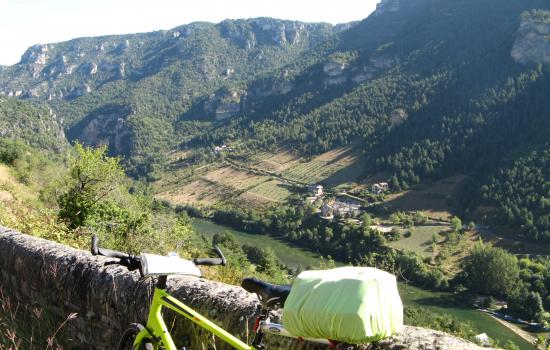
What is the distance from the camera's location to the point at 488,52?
11775cm

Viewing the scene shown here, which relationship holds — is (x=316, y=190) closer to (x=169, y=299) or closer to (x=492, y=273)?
(x=492, y=273)

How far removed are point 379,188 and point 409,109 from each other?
3993 cm

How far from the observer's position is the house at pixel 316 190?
83.4 metres

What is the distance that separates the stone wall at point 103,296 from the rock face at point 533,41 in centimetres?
12195

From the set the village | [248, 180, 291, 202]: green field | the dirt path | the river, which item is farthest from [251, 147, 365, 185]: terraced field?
the dirt path

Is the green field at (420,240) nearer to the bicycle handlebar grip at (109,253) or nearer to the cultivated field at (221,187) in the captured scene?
the cultivated field at (221,187)

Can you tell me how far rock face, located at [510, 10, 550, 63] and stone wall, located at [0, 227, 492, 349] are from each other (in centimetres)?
12195

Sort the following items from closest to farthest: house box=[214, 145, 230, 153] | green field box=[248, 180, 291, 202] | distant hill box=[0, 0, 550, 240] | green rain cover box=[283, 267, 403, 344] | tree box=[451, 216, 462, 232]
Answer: green rain cover box=[283, 267, 403, 344]
tree box=[451, 216, 462, 232]
distant hill box=[0, 0, 550, 240]
green field box=[248, 180, 291, 202]
house box=[214, 145, 230, 153]

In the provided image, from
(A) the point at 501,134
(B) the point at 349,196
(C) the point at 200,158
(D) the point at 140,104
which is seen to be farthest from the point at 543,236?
(D) the point at 140,104

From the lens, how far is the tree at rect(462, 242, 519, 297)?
138 ft

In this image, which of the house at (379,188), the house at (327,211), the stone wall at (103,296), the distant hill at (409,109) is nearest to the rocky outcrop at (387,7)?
the distant hill at (409,109)

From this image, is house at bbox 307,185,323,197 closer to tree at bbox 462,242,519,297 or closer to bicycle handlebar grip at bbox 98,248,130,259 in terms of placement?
tree at bbox 462,242,519,297

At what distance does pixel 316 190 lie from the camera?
85.5 metres

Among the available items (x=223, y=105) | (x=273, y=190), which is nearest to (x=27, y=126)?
(x=273, y=190)
